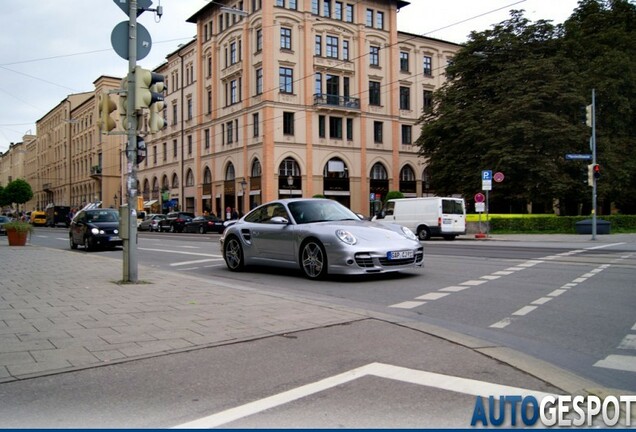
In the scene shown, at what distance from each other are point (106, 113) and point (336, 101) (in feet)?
140

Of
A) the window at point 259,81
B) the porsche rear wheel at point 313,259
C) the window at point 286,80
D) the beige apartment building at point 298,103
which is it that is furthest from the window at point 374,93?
the porsche rear wheel at point 313,259

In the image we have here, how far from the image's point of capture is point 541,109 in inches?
1403

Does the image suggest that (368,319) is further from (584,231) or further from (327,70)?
(327,70)

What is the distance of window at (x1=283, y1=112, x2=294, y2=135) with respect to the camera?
4850cm

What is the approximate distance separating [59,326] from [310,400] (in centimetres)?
359

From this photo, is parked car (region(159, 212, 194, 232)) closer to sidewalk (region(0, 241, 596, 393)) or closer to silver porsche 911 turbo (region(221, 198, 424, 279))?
silver porsche 911 turbo (region(221, 198, 424, 279))

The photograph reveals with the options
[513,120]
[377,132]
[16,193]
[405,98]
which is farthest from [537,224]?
[16,193]

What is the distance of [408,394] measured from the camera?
3.75 metres

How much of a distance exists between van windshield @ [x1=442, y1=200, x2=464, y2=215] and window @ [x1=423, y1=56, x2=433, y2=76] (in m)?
34.4

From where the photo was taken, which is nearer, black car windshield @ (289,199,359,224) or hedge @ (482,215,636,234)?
black car windshield @ (289,199,359,224)

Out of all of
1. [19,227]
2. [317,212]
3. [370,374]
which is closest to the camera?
[370,374]

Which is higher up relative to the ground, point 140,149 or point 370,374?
point 140,149

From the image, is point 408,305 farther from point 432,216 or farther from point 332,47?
point 332,47

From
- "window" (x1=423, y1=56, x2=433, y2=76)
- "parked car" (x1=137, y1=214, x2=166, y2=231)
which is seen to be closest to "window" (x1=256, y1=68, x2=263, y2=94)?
"parked car" (x1=137, y1=214, x2=166, y2=231)
